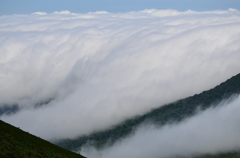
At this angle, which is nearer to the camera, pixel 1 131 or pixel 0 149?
pixel 0 149

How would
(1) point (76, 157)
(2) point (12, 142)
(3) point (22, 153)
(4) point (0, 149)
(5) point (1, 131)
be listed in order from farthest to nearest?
1. (1) point (76, 157)
2. (5) point (1, 131)
3. (2) point (12, 142)
4. (3) point (22, 153)
5. (4) point (0, 149)

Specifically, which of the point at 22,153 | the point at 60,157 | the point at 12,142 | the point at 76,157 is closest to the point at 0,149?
the point at 22,153

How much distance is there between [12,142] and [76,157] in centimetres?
4242

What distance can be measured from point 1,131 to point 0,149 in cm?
2008

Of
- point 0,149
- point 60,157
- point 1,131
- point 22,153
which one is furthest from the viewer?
point 60,157

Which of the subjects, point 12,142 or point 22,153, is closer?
point 22,153

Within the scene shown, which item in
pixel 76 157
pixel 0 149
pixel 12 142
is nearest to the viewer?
pixel 0 149

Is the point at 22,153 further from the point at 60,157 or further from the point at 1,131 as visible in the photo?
→ the point at 60,157

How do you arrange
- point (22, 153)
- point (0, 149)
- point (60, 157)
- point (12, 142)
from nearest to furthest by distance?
point (0, 149) < point (22, 153) < point (12, 142) < point (60, 157)

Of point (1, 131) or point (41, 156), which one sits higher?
point (1, 131)

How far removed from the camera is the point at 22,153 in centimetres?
7400

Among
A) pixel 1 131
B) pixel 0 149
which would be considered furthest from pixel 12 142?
pixel 0 149

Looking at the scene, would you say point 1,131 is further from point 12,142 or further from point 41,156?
point 41,156

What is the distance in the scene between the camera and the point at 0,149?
219ft
